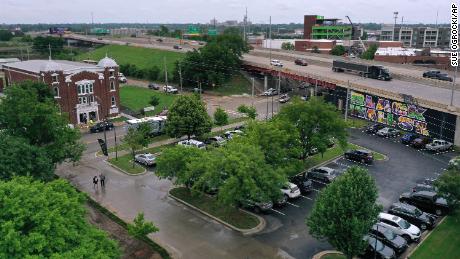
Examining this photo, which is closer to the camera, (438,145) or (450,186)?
(450,186)

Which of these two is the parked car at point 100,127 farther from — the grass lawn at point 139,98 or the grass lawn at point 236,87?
the grass lawn at point 236,87

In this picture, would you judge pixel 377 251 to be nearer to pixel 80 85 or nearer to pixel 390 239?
pixel 390 239

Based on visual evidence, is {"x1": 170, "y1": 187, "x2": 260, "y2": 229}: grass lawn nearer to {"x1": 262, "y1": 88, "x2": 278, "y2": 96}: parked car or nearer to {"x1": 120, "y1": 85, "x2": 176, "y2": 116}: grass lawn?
{"x1": 120, "y1": 85, "x2": 176, "y2": 116}: grass lawn

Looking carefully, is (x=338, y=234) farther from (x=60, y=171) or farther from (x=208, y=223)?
(x=60, y=171)

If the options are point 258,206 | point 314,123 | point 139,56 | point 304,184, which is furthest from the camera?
point 139,56

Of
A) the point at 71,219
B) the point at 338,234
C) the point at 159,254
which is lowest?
the point at 159,254

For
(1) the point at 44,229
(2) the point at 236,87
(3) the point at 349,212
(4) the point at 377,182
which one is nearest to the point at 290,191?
(4) the point at 377,182

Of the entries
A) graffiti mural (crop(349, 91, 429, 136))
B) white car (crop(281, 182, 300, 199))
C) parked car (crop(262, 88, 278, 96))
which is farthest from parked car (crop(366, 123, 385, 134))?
parked car (crop(262, 88, 278, 96))

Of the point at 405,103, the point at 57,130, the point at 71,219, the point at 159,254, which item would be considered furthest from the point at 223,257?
the point at 405,103
